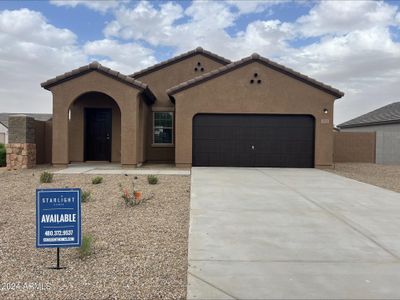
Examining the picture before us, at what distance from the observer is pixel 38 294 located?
4.07 m

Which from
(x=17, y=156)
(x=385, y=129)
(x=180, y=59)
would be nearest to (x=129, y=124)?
(x=17, y=156)

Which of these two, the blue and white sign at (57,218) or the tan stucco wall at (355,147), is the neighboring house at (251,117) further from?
the blue and white sign at (57,218)

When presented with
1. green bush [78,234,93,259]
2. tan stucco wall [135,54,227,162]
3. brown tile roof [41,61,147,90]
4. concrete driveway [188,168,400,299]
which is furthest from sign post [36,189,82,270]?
tan stucco wall [135,54,227,162]

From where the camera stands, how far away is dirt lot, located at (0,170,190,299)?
13.7 ft

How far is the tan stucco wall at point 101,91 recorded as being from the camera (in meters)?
16.3

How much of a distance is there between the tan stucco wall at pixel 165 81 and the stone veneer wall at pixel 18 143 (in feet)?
18.6

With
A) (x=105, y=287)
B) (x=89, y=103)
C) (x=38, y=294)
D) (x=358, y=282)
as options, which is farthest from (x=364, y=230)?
(x=89, y=103)

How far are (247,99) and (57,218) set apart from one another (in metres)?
13.7

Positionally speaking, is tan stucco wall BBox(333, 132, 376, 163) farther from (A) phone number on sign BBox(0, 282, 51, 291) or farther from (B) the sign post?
(A) phone number on sign BBox(0, 282, 51, 291)

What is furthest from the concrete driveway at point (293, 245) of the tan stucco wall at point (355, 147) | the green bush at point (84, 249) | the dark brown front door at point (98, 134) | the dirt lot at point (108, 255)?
the tan stucco wall at point (355, 147)

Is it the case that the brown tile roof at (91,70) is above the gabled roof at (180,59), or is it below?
below

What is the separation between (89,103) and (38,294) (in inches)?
621

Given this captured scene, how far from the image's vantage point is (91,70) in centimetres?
1631

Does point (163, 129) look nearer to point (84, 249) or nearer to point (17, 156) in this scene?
point (17, 156)
